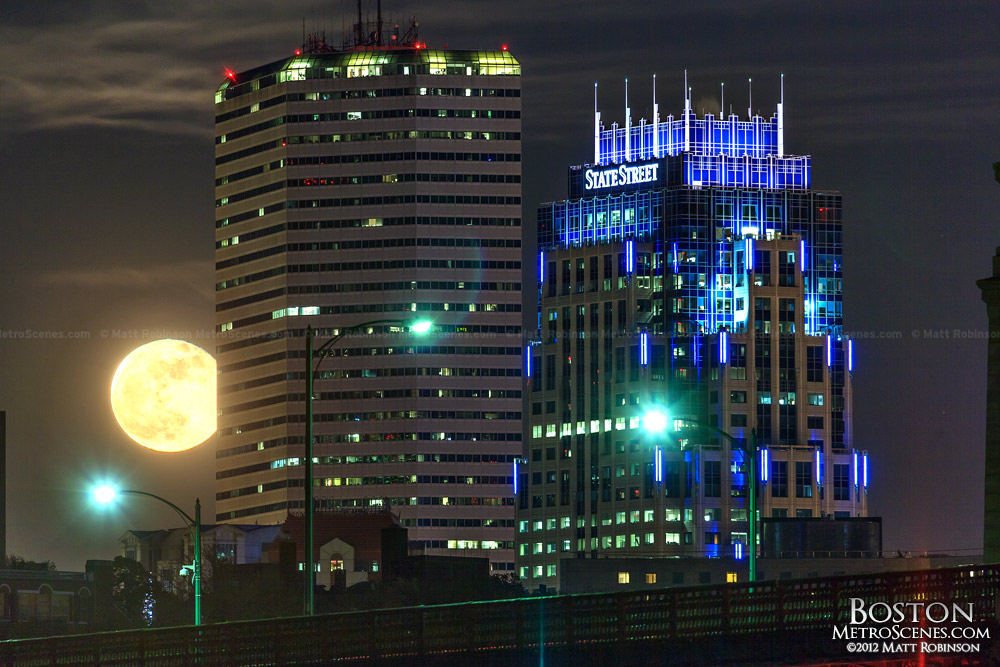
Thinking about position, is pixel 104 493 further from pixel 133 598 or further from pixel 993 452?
pixel 133 598

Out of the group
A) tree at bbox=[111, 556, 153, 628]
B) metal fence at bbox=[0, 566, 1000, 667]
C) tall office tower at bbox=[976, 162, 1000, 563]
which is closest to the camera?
metal fence at bbox=[0, 566, 1000, 667]

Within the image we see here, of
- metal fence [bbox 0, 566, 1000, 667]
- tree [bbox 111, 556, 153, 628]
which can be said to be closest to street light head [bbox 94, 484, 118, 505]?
metal fence [bbox 0, 566, 1000, 667]

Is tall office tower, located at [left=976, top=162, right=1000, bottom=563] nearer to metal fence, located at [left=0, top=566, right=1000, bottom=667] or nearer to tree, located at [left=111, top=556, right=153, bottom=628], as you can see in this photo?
metal fence, located at [left=0, top=566, right=1000, bottom=667]

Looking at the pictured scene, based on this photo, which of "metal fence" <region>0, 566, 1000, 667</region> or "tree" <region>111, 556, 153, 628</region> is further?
"tree" <region>111, 556, 153, 628</region>

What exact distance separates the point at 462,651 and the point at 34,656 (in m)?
13.1

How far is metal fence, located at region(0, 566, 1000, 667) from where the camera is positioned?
173 ft

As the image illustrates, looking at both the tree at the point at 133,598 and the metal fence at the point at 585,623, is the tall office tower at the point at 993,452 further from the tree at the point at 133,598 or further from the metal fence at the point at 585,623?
the tree at the point at 133,598

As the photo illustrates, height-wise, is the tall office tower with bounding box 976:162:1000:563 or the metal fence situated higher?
the tall office tower with bounding box 976:162:1000:563

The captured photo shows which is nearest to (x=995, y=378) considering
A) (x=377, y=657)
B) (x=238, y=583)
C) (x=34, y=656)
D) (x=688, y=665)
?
(x=688, y=665)

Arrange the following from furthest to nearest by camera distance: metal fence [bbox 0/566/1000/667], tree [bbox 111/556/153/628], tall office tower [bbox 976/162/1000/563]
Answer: tree [bbox 111/556/153/628] < tall office tower [bbox 976/162/1000/563] < metal fence [bbox 0/566/1000/667]

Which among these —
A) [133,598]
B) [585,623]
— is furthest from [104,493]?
[133,598]

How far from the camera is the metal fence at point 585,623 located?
173ft

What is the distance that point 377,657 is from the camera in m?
53.4

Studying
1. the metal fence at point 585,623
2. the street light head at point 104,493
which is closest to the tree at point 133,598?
the street light head at point 104,493
